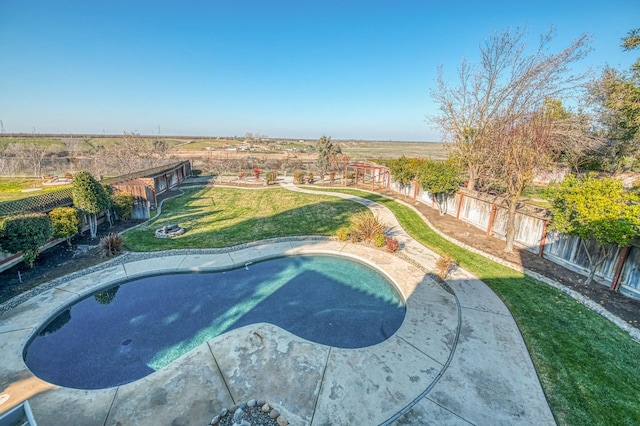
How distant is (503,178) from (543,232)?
261cm

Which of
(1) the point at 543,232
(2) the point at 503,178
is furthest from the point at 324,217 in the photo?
(1) the point at 543,232

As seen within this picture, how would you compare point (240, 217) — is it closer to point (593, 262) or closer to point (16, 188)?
point (593, 262)

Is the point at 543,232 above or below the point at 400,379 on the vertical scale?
above

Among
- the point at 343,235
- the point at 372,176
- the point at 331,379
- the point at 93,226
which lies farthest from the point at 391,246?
the point at 372,176

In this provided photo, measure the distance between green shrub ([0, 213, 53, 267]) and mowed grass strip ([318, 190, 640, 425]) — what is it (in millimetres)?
13245

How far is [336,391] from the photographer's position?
460cm

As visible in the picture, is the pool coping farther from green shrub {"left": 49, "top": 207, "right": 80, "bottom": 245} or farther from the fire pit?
the fire pit

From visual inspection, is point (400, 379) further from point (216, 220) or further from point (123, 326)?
point (216, 220)

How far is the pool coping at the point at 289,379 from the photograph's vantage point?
13.9ft

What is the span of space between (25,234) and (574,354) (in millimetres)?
14334

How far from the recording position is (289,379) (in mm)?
4840

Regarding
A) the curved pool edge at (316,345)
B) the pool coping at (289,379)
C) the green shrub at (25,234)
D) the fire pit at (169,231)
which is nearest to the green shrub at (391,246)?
the curved pool edge at (316,345)

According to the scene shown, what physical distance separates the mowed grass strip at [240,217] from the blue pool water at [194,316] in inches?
111

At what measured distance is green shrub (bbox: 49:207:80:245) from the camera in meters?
9.72
